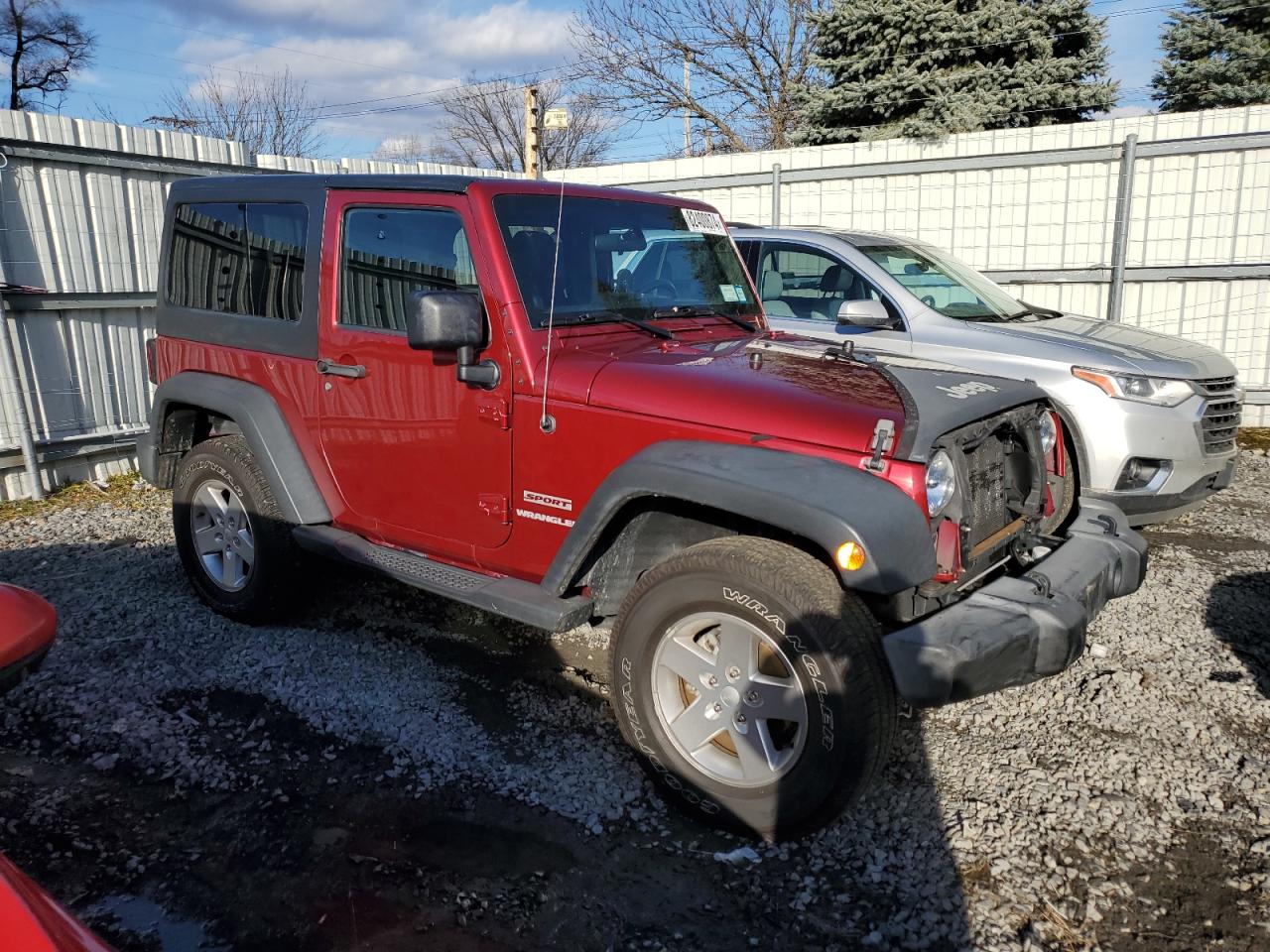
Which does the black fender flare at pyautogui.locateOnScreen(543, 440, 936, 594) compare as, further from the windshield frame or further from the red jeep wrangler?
the windshield frame

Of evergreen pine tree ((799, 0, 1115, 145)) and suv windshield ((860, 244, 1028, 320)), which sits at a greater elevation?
evergreen pine tree ((799, 0, 1115, 145))

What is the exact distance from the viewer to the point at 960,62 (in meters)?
15.4

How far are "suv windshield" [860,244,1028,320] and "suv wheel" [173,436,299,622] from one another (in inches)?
176

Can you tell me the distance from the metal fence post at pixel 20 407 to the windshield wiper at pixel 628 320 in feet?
16.4

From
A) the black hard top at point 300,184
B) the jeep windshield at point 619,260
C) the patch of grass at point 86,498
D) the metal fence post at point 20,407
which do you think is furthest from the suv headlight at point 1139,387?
the metal fence post at point 20,407

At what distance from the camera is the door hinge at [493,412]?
348 cm

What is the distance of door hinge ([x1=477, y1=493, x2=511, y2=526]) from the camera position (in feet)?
11.7

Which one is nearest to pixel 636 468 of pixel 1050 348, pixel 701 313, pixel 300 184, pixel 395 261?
pixel 701 313

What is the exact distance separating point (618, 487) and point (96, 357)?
236 inches

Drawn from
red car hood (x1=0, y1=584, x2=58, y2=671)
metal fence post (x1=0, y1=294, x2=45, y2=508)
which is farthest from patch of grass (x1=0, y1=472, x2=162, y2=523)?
red car hood (x1=0, y1=584, x2=58, y2=671)

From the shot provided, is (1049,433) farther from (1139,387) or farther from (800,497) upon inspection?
(1139,387)

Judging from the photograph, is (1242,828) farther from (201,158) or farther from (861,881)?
(201,158)

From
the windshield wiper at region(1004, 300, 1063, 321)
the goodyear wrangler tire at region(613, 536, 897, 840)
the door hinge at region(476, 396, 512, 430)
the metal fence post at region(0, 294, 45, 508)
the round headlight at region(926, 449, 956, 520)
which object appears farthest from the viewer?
the windshield wiper at region(1004, 300, 1063, 321)

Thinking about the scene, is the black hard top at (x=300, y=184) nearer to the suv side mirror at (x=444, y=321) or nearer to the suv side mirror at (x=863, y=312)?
the suv side mirror at (x=444, y=321)
